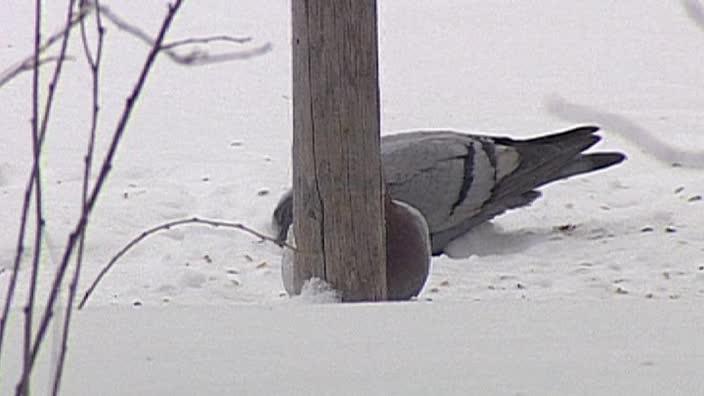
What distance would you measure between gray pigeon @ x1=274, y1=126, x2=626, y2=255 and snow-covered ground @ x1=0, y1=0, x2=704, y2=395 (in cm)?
12

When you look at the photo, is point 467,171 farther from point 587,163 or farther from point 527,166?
point 587,163

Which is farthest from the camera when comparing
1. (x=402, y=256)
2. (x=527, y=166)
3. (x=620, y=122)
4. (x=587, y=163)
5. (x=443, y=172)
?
(x=587, y=163)

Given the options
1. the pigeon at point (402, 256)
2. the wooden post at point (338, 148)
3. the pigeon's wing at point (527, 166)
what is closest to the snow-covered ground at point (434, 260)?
the pigeon's wing at point (527, 166)

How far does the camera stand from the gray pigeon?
4.59 metres

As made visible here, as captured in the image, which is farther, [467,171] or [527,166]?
[527,166]

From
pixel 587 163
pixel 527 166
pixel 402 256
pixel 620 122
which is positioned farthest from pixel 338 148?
pixel 587 163

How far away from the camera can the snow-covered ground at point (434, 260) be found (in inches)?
82.0

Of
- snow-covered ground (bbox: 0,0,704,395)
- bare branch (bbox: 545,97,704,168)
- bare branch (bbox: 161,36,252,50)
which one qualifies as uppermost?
bare branch (bbox: 161,36,252,50)

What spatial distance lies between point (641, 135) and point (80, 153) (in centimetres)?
419

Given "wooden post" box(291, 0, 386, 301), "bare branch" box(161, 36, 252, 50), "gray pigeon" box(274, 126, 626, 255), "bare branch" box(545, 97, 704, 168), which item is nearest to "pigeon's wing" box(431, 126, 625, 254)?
"gray pigeon" box(274, 126, 626, 255)

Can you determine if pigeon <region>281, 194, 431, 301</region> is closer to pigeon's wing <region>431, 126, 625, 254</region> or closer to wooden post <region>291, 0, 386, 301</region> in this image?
wooden post <region>291, 0, 386, 301</region>

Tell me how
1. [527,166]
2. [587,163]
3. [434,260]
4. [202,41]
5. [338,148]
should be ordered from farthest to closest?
[587,163] < [527,166] < [434,260] < [338,148] < [202,41]

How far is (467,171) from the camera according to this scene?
4.73 m

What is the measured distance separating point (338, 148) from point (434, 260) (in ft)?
5.25
